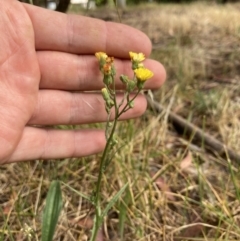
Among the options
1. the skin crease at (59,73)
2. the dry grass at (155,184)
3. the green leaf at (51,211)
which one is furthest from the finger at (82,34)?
the green leaf at (51,211)

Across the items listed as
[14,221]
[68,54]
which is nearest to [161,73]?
[68,54]

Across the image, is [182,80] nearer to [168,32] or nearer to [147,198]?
[147,198]

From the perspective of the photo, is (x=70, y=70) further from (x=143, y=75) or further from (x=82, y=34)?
(x=143, y=75)

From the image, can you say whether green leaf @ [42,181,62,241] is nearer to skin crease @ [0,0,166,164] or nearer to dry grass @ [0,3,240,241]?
dry grass @ [0,3,240,241]

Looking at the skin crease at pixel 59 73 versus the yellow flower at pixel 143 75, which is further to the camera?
the skin crease at pixel 59 73

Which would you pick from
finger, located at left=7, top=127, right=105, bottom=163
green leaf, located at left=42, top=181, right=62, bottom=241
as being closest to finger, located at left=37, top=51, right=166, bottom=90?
finger, located at left=7, top=127, right=105, bottom=163

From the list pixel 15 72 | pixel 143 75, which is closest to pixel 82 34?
pixel 15 72

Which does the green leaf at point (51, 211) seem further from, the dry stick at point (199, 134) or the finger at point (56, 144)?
the dry stick at point (199, 134)
